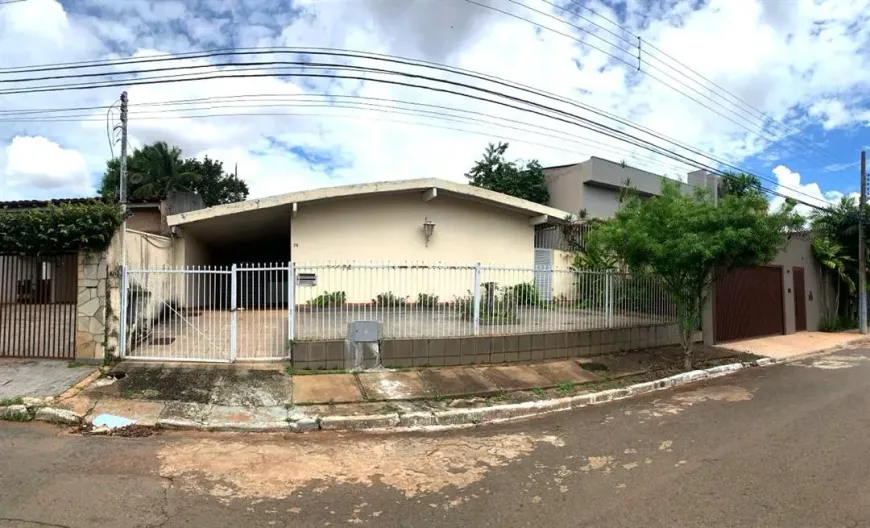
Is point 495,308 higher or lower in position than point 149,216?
lower

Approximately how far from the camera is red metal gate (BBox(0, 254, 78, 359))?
326 inches

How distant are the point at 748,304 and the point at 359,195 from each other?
11.5 metres

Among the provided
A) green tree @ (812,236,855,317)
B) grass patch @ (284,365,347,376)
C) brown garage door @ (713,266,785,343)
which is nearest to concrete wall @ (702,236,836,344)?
green tree @ (812,236,855,317)

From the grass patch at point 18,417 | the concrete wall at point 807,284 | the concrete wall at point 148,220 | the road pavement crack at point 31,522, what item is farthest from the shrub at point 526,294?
the concrete wall at point 807,284

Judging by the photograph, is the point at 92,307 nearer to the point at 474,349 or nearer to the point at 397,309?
the point at 397,309

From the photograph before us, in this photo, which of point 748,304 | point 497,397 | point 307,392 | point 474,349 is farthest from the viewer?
point 748,304

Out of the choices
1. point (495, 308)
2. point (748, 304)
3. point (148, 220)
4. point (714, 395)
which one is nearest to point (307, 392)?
point (495, 308)

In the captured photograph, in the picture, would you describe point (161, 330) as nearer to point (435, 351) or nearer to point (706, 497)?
point (435, 351)

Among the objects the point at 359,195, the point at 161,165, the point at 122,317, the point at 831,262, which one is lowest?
the point at 122,317

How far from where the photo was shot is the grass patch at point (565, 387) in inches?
313

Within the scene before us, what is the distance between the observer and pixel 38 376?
7422 millimetres

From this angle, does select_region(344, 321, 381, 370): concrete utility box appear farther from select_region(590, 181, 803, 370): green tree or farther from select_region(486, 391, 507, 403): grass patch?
select_region(590, 181, 803, 370): green tree

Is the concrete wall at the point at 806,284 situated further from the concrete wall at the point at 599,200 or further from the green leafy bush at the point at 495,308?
the green leafy bush at the point at 495,308

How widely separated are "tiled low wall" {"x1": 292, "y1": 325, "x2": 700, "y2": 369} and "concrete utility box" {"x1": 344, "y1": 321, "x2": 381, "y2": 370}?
94 mm
